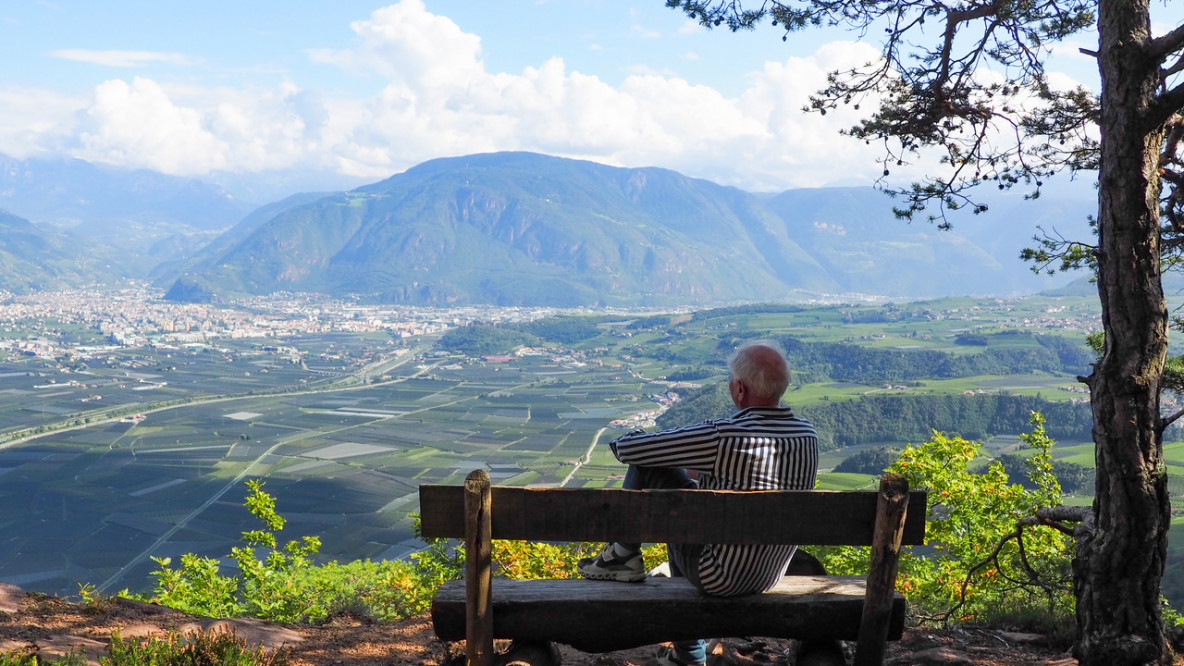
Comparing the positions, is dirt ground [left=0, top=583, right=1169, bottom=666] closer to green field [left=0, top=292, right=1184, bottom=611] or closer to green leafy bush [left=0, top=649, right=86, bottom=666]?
green leafy bush [left=0, top=649, right=86, bottom=666]

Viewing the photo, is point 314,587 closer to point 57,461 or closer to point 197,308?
point 57,461

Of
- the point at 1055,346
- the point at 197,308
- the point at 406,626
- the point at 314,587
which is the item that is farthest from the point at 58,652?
the point at 197,308

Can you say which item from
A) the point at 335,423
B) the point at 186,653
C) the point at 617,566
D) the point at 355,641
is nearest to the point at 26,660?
the point at 186,653

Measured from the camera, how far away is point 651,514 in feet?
A: 9.98

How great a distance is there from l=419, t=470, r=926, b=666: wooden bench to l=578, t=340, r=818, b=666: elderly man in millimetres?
113

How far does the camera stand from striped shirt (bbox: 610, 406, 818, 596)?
10.9 feet

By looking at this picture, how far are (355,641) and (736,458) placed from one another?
10.8ft

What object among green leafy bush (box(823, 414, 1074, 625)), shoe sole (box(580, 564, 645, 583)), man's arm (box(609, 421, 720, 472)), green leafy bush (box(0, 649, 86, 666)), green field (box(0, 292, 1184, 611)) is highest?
man's arm (box(609, 421, 720, 472))

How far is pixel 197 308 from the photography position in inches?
6289

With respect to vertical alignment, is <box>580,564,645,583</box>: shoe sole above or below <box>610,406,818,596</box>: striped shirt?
below

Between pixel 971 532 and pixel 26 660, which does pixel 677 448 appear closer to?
pixel 26 660

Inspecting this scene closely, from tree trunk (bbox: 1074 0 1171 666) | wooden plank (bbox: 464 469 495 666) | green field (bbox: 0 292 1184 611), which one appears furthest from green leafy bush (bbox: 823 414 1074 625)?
green field (bbox: 0 292 1184 611)

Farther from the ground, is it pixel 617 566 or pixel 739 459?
pixel 739 459

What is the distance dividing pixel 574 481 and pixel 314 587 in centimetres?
3127
